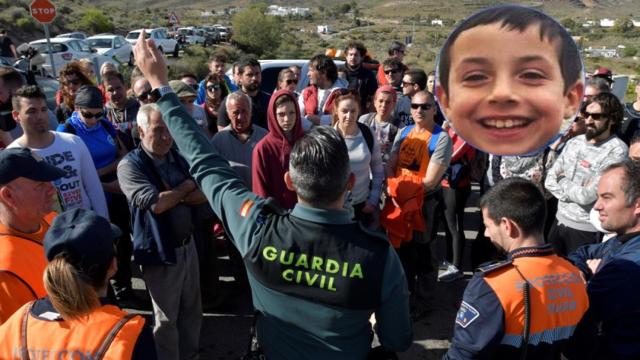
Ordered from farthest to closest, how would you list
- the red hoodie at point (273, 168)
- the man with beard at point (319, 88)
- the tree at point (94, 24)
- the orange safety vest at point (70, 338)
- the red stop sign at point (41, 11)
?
the tree at point (94, 24) → the red stop sign at point (41, 11) → the man with beard at point (319, 88) → the red hoodie at point (273, 168) → the orange safety vest at point (70, 338)

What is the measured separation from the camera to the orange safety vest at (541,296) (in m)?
1.87

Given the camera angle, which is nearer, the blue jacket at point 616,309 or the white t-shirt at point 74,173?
the blue jacket at point 616,309

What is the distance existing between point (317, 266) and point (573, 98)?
6.23 ft

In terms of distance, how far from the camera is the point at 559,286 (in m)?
1.92

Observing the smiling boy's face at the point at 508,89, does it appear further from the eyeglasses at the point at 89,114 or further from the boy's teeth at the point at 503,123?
the eyeglasses at the point at 89,114

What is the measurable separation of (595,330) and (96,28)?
1716 inches

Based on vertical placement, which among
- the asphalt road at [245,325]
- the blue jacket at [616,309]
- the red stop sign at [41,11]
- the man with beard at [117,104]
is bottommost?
the asphalt road at [245,325]

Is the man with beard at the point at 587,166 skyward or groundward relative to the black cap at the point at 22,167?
groundward

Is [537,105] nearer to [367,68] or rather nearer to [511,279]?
[511,279]

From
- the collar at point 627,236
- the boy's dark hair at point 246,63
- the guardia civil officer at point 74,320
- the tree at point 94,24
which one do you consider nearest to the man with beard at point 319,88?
the boy's dark hair at point 246,63

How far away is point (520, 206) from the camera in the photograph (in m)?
2.04

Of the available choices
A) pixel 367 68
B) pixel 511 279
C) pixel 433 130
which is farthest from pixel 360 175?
pixel 367 68

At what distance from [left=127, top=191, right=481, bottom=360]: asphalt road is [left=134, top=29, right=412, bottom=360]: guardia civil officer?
2128 millimetres

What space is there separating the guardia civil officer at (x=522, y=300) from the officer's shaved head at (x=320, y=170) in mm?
747
